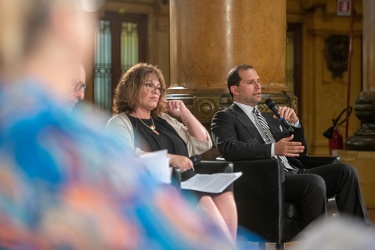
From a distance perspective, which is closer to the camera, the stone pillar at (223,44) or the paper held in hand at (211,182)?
the paper held in hand at (211,182)

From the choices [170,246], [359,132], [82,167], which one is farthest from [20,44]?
[359,132]

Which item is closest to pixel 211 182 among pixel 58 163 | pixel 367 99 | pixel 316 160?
pixel 316 160

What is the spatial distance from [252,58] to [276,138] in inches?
39.8

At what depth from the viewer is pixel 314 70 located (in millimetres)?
12531

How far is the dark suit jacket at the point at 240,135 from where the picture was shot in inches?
163

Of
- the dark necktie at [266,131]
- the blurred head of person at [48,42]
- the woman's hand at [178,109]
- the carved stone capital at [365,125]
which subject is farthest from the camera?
the carved stone capital at [365,125]

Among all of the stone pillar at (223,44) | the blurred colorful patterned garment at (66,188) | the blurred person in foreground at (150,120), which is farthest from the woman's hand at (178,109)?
the blurred colorful patterned garment at (66,188)

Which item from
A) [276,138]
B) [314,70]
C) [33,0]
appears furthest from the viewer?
[314,70]

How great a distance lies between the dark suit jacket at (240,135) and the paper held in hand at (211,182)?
0.63 metres

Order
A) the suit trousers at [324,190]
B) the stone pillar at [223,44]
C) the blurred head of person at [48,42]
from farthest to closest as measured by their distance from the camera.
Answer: the stone pillar at [223,44], the suit trousers at [324,190], the blurred head of person at [48,42]

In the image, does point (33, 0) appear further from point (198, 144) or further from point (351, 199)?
point (351, 199)

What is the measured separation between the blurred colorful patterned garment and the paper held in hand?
2.35 meters

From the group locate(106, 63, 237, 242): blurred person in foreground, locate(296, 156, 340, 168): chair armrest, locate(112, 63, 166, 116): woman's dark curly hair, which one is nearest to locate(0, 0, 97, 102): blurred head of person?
locate(106, 63, 237, 242): blurred person in foreground

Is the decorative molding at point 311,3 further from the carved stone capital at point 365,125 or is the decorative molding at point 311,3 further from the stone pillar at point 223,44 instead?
the stone pillar at point 223,44
